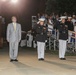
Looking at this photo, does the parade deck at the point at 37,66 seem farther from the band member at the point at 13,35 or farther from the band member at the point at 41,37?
the band member at the point at 13,35

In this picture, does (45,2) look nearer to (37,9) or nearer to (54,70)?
(37,9)

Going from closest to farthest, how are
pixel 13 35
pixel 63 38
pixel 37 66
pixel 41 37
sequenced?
pixel 37 66
pixel 13 35
pixel 41 37
pixel 63 38

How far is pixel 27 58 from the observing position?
16.2m

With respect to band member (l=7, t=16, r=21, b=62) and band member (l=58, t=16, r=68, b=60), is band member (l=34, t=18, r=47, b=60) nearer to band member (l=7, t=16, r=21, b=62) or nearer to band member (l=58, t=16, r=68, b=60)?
band member (l=58, t=16, r=68, b=60)

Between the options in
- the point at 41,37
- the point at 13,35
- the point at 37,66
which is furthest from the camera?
the point at 41,37

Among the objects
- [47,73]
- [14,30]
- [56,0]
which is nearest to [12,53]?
[14,30]

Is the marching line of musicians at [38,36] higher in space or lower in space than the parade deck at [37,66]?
higher

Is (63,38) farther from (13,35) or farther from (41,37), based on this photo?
(13,35)

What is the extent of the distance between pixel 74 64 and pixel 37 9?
1408cm

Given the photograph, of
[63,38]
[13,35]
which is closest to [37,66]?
[13,35]

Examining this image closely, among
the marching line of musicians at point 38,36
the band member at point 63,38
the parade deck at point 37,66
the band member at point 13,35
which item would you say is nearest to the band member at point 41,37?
the marching line of musicians at point 38,36

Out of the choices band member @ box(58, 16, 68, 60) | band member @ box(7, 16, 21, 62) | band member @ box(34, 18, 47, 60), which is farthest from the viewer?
band member @ box(58, 16, 68, 60)

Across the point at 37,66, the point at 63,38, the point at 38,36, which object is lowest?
the point at 37,66

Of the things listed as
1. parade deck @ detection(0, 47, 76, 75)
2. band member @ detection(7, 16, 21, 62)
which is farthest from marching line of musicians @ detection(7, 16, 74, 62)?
parade deck @ detection(0, 47, 76, 75)
